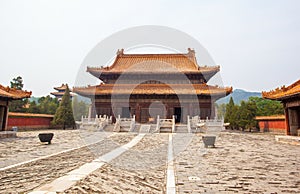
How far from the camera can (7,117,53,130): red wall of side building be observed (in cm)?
2341

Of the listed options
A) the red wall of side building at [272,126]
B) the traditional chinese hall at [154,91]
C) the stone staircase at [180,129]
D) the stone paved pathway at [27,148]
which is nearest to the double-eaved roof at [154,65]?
the traditional chinese hall at [154,91]

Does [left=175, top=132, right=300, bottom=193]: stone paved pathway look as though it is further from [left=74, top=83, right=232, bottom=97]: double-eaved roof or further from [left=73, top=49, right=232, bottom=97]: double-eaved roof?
[left=73, top=49, right=232, bottom=97]: double-eaved roof

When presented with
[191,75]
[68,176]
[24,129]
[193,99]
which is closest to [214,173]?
[68,176]

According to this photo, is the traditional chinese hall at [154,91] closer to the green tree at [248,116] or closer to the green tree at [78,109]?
the green tree at [248,116]

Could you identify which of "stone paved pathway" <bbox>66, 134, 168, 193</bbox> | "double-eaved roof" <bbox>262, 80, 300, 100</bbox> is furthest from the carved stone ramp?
"stone paved pathway" <bbox>66, 134, 168, 193</bbox>

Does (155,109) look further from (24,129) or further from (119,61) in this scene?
(24,129)

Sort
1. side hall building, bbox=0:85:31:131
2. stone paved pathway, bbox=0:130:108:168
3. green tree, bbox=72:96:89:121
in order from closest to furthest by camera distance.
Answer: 1. stone paved pathway, bbox=0:130:108:168
2. side hall building, bbox=0:85:31:131
3. green tree, bbox=72:96:89:121

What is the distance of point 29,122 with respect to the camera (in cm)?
2602

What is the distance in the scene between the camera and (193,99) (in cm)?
2633

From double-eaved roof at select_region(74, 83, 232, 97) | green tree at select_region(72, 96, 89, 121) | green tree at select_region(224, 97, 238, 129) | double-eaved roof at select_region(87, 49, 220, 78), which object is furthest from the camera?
green tree at select_region(72, 96, 89, 121)

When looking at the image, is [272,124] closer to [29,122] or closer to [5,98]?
[5,98]

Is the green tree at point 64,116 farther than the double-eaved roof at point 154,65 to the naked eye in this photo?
Yes

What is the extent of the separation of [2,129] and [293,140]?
21296mm

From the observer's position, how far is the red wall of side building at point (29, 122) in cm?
2341
